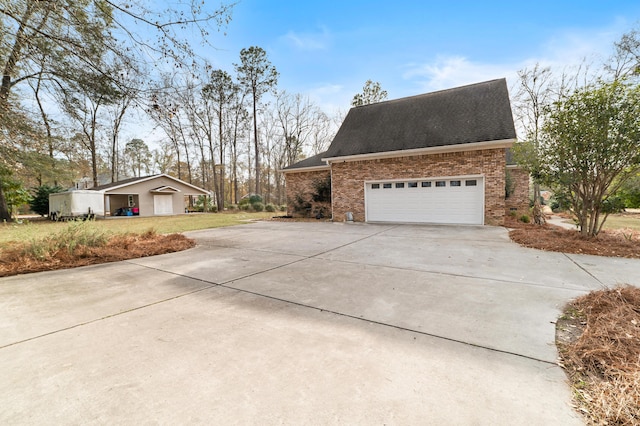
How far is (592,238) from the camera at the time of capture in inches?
272

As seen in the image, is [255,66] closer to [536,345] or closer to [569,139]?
[569,139]

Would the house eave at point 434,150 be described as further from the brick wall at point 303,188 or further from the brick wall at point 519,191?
the brick wall at point 519,191

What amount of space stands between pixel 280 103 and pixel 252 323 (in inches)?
1157

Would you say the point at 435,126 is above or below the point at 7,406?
above

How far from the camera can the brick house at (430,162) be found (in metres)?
10.3

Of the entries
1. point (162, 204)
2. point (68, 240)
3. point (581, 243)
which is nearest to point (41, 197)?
point (162, 204)

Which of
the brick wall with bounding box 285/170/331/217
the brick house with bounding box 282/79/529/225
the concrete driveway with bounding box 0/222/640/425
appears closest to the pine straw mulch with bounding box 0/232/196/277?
the concrete driveway with bounding box 0/222/640/425

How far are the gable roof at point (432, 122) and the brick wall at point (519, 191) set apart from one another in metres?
4.91

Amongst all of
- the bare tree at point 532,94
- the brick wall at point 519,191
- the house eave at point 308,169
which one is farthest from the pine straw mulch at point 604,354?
the bare tree at point 532,94

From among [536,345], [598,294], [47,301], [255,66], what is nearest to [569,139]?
[598,294]

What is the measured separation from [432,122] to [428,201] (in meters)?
3.82

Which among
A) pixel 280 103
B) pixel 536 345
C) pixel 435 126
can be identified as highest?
pixel 280 103

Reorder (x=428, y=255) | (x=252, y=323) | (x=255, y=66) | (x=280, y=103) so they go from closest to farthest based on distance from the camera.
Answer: (x=252, y=323) < (x=428, y=255) < (x=255, y=66) < (x=280, y=103)

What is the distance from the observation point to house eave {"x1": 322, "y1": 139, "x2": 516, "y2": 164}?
988 cm
